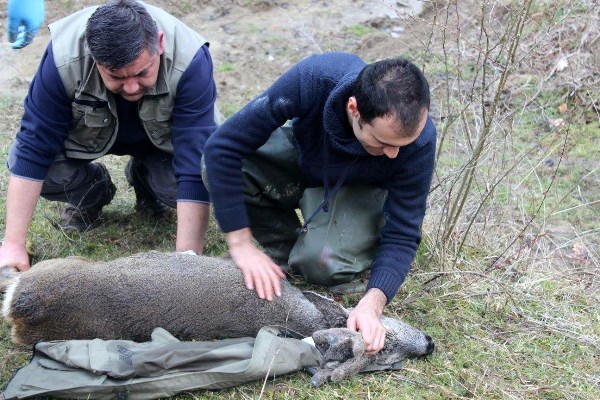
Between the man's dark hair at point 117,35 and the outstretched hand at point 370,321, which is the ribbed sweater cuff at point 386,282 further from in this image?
the man's dark hair at point 117,35

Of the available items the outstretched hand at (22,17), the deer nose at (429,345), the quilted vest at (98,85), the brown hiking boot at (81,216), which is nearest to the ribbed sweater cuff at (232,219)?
the quilted vest at (98,85)

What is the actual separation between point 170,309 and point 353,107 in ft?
3.95

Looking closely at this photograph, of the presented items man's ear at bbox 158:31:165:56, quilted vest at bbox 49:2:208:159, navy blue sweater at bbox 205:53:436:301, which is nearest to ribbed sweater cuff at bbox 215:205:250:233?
navy blue sweater at bbox 205:53:436:301

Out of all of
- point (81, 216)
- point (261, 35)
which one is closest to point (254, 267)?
point (81, 216)

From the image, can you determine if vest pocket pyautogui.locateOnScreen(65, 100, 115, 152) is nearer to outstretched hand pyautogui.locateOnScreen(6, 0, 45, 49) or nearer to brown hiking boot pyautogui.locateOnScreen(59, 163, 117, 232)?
brown hiking boot pyautogui.locateOnScreen(59, 163, 117, 232)

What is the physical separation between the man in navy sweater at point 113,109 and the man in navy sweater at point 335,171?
352 millimetres

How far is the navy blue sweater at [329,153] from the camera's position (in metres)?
3.69

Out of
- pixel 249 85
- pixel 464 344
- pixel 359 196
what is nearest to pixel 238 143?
pixel 359 196

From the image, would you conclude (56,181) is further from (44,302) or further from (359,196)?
(359,196)

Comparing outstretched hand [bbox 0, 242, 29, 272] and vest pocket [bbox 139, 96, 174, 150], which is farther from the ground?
vest pocket [bbox 139, 96, 174, 150]

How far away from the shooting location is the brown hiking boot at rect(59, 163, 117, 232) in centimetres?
487

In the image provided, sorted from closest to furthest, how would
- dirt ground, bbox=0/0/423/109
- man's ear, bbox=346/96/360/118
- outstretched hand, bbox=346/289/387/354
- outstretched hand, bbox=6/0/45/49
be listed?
man's ear, bbox=346/96/360/118
outstretched hand, bbox=346/289/387/354
outstretched hand, bbox=6/0/45/49
dirt ground, bbox=0/0/423/109

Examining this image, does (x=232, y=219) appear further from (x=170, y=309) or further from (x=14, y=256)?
(x=14, y=256)

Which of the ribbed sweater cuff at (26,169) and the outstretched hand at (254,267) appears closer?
the outstretched hand at (254,267)
